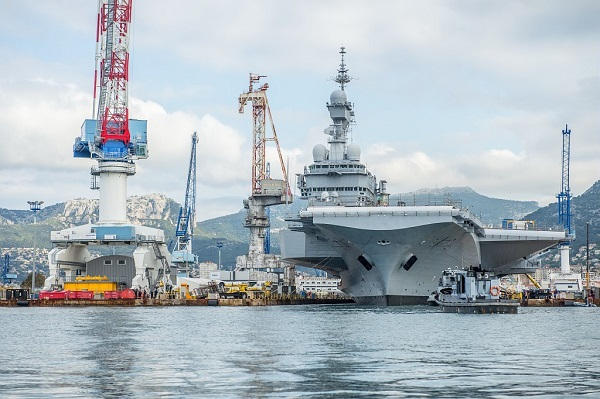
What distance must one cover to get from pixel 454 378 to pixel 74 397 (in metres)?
9.85

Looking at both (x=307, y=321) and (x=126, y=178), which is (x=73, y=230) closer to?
Result: (x=126, y=178)

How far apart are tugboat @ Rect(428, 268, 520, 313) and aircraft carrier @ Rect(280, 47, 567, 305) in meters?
3.68

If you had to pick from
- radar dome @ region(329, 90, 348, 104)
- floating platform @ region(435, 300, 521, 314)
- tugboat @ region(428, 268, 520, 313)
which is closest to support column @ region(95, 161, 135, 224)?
radar dome @ region(329, 90, 348, 104)

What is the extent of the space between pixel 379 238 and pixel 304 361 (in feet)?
122

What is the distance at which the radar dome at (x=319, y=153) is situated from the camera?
93.8m

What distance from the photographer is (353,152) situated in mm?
93875

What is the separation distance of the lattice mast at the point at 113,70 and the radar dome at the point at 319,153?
18.9 m

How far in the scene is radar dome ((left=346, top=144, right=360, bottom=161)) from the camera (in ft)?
308

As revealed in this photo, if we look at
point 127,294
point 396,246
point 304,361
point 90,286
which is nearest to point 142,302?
point 127,294

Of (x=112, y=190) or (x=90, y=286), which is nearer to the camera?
(x=90, y=286)

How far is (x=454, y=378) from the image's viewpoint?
25.1 metres

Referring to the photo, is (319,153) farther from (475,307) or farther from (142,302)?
(475,307)

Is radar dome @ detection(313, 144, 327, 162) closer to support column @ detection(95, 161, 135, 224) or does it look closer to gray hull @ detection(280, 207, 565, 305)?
gray hull @ detection(280, 207, 565, 305)

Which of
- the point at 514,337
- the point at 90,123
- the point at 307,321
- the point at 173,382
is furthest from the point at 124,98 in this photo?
the point at 173,382
